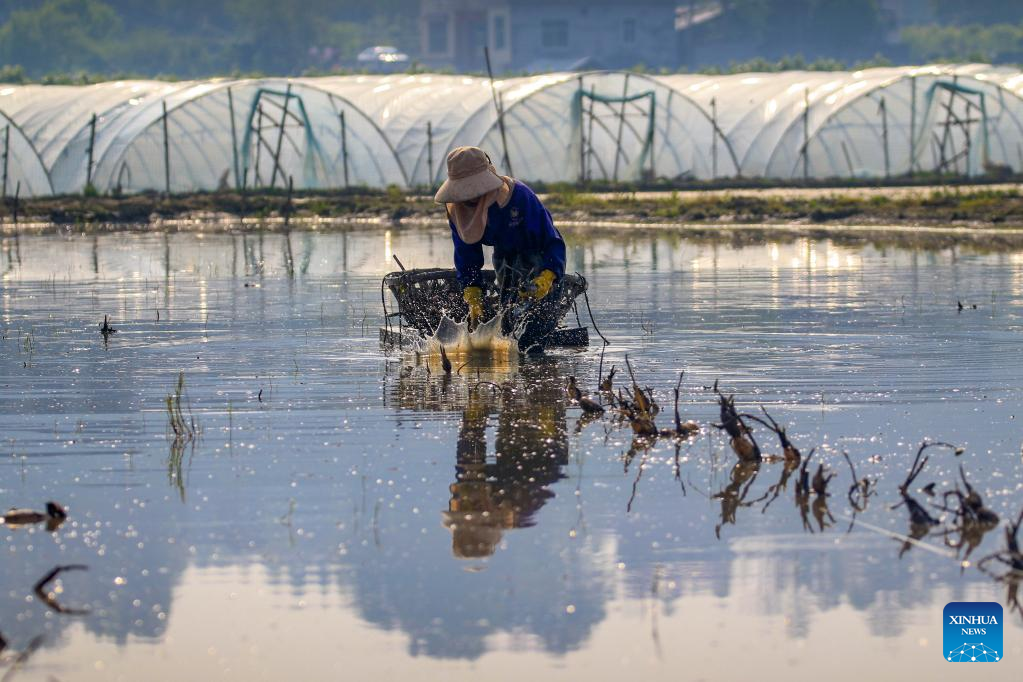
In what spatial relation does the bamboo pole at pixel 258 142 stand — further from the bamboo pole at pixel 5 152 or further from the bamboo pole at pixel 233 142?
the bamboo pole at pixel 5 152

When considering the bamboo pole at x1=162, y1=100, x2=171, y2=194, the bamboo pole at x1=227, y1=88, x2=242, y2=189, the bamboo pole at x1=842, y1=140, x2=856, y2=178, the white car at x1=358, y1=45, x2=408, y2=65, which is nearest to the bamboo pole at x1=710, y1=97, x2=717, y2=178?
the bamboo pole at x1=842, y1=140, x2=856, y2=178

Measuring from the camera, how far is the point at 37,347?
13.1m

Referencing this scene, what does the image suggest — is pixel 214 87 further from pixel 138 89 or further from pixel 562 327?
pixel 562 327

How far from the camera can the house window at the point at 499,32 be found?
11612 cm

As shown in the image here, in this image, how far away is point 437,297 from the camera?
1225cm

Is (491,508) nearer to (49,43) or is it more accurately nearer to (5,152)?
(5,152)

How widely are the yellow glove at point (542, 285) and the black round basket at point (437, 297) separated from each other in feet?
0.73

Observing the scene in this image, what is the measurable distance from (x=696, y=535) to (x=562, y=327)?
6.09m

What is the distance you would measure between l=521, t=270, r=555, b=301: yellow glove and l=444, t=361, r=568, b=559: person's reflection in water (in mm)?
1019

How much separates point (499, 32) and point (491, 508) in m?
112

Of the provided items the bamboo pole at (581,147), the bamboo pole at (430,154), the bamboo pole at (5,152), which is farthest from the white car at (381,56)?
the bamboo pole at (5,152)

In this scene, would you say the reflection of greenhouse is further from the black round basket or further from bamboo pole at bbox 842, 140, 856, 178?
the black round basket

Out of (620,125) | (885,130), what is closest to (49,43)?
(620,125)

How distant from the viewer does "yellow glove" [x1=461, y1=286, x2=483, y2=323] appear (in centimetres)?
1188
